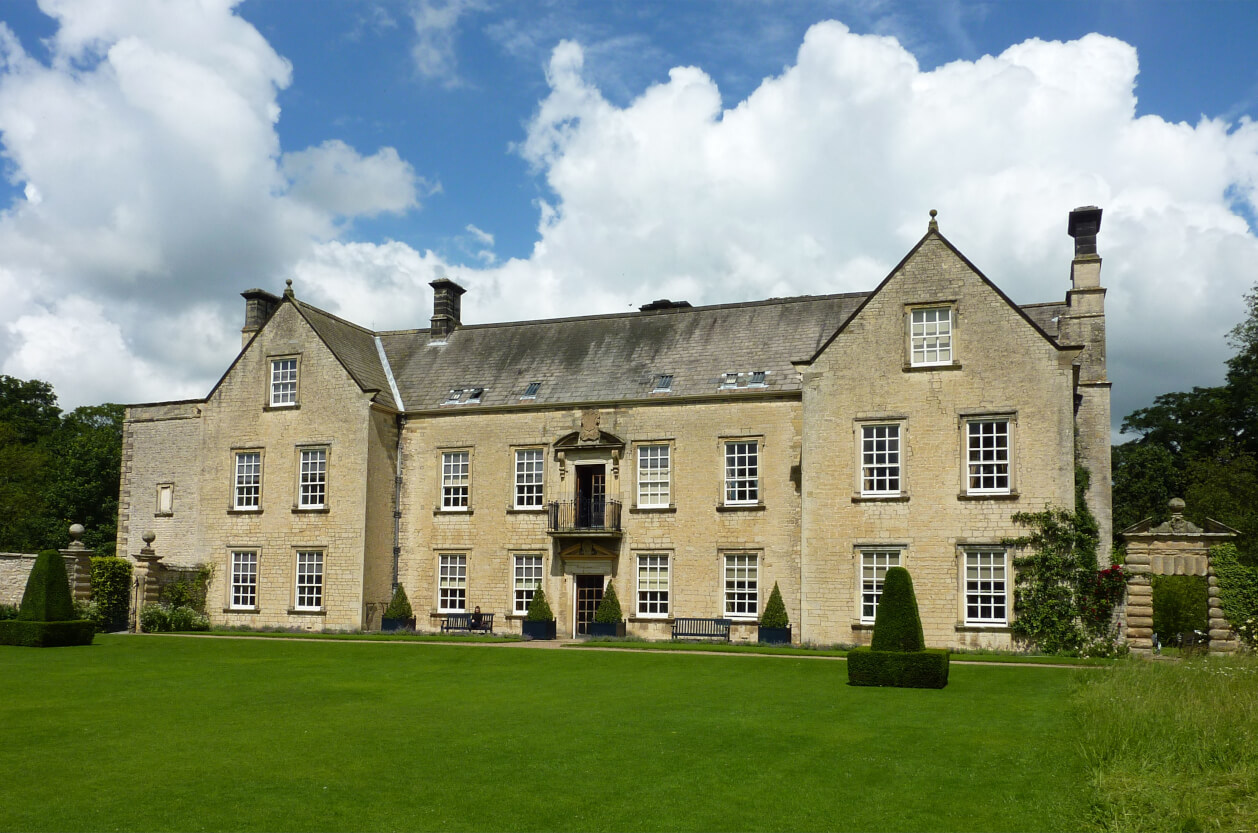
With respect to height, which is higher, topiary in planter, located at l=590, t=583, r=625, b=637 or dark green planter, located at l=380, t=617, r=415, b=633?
topiary in planter, located at l=590, t=583, r=625, b=637

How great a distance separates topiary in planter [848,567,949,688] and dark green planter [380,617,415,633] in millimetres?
18062

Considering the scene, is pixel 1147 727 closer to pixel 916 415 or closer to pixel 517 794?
pixel 517 794

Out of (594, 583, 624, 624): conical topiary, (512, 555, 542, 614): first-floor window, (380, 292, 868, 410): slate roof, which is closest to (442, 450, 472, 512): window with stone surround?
(380, 292, 868, 410): slate roof

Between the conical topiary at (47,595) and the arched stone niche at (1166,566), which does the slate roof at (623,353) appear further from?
the conical topiary at (47,595)

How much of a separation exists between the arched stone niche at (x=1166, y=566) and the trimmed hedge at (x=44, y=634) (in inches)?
998

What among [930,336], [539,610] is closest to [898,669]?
[930,336]

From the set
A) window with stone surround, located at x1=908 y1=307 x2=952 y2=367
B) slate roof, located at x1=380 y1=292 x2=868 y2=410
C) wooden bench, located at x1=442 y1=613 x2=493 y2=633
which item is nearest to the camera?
window with stone surround, located at x1=908 y1=307 x2=952 y2=367

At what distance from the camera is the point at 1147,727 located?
40.5 ft

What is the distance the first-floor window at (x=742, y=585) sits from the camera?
30203 mm

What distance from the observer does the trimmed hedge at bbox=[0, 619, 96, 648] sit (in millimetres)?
26062

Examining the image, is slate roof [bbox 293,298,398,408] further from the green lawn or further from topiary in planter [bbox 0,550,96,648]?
the green lawn

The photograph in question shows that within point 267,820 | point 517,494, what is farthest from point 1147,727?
point 517,494

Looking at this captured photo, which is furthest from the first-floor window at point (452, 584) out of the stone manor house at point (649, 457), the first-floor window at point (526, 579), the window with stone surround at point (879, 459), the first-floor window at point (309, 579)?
the window with stone surround at point (879, 459)

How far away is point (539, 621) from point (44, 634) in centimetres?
1281
